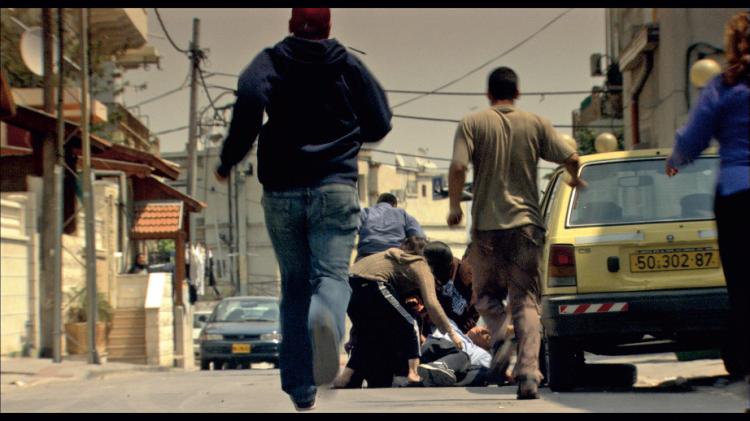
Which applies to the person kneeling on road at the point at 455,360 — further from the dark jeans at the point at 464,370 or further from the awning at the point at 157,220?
the awning at the point at 157,220

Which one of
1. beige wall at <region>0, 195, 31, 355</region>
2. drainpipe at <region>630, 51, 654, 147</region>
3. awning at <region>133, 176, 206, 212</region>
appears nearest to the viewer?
beige wall at <region>0, 195, 31, 355</region>

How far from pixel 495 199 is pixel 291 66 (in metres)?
2.49

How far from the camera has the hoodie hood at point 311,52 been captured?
216 inches

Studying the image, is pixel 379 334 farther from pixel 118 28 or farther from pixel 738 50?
pixel 118 28

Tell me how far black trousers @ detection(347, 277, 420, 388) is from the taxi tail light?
1276mm

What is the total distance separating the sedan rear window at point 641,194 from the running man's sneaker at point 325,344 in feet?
14.7

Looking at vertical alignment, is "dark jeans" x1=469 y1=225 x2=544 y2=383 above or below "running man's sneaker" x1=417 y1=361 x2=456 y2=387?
above

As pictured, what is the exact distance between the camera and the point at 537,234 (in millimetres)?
7742

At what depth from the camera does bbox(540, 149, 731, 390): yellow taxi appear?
357 inches

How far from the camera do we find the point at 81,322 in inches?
993

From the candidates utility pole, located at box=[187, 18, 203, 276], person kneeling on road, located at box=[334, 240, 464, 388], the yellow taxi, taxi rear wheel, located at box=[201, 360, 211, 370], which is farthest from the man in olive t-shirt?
utility pole, located at box=[187, 18, 203, 276]

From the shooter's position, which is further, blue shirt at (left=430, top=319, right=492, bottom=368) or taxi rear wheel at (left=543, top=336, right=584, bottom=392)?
blue shirt at (left=430, top=319, right=492, bottom=368)

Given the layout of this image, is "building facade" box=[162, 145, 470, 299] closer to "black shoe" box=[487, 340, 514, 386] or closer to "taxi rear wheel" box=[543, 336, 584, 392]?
"black shoe" box=[487, 340, 514, 386]

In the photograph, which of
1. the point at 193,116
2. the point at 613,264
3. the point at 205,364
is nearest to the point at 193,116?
the point at 193,116
